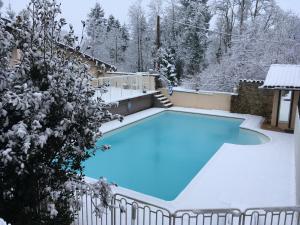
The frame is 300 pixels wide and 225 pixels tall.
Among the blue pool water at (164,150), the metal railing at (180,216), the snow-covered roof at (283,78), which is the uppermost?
the snow-covered roof at (283,78)

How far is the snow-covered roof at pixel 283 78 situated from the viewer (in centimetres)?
1223

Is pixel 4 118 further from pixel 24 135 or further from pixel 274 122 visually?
pixel 274 122

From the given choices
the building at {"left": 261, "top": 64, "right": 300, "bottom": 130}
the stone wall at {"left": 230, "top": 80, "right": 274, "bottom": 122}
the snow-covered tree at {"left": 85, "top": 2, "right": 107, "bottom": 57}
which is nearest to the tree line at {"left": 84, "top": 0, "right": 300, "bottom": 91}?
the snow-covered tree at {"left": 85, "top": 2, "right": 107, "bottom": 57}

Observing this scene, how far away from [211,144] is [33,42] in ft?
32.0

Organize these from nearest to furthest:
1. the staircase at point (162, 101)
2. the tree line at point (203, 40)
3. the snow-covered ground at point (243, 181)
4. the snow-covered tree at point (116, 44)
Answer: the snow-covered ground at point (243, 181)
the staircase at point (162, 101)
the tree line at point (203, 40)
the snow-covered tree at point (116, 44)

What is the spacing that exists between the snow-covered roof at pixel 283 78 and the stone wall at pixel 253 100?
181cm

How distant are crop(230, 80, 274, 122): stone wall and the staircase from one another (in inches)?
151

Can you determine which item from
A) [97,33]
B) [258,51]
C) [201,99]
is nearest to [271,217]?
[201,99]

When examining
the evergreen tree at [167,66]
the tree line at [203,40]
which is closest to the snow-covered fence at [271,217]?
the tree line at [203,40]

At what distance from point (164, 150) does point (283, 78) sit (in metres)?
6.21

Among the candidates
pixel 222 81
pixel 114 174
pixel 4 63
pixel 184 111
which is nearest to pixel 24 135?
pixel 4 63

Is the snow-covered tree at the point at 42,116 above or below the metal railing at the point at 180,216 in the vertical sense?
above

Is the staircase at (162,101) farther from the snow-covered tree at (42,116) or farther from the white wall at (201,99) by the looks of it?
the snow-covered tree at (42,116)

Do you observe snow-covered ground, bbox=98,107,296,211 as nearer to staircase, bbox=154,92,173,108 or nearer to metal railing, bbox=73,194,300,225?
metal railing, bbox=73,194,300,225
